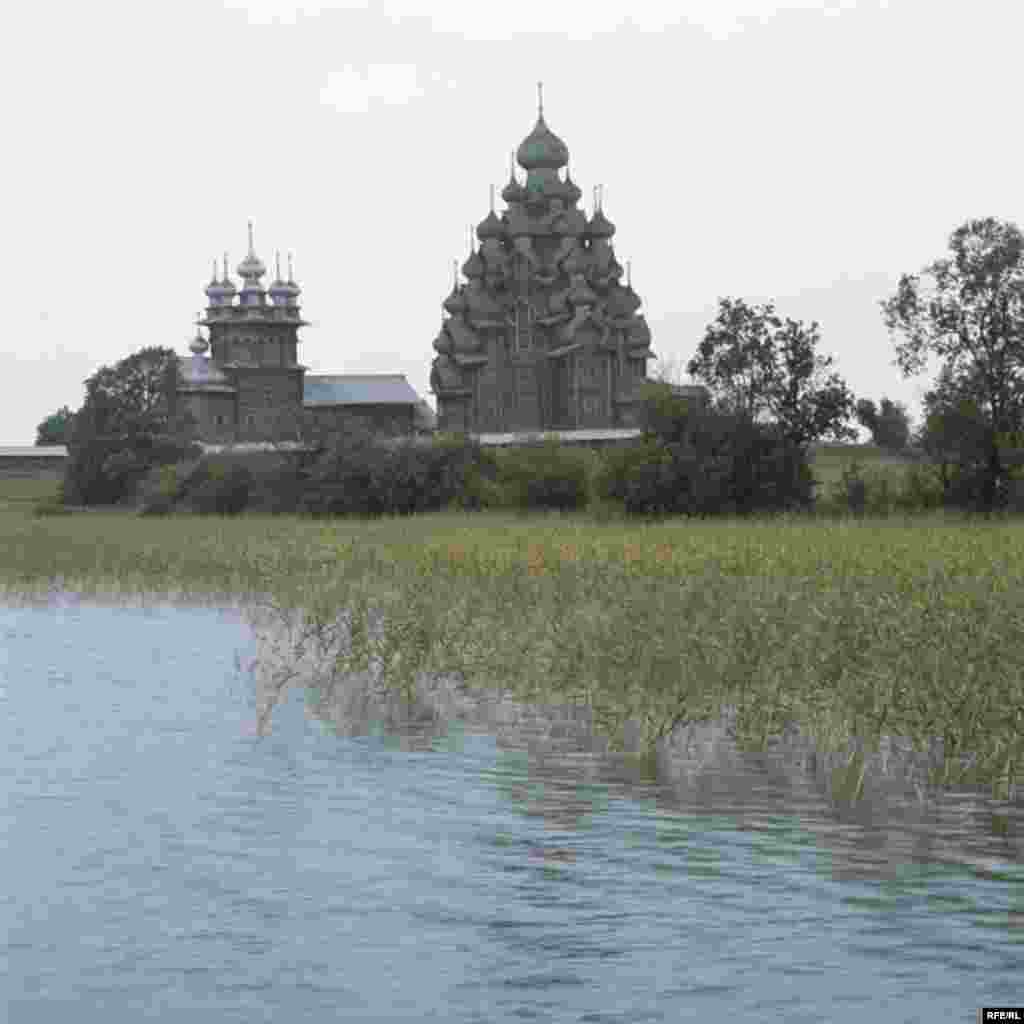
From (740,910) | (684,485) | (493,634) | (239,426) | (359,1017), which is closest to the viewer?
(359,1017)

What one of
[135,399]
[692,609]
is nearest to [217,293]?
[135,399]

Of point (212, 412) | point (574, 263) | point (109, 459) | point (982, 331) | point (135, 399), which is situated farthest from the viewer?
point (212, 412)

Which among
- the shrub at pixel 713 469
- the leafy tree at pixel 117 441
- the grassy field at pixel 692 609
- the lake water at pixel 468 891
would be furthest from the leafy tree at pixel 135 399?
the lake water at pixel 468 891

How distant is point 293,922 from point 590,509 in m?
39.8

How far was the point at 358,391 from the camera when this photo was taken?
10381 cm

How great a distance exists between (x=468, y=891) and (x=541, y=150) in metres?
86.2

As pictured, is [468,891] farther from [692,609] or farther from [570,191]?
[570,191]

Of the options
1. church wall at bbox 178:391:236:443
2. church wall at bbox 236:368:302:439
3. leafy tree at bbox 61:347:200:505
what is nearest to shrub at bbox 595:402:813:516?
leafy tree at bbox 61:347:200:505

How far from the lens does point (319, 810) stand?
1268 centimetres

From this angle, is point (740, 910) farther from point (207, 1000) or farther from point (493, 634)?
point (493, 634)

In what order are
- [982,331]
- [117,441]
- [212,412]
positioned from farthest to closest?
1. [212,412]
2. [117,441]
3. [982,331]

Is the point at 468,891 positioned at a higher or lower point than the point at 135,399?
lower

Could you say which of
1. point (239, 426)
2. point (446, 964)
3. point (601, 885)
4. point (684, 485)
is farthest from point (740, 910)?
point (239, 426)

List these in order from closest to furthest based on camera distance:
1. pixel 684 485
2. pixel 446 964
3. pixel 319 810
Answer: pixel 446 964, pixel 319 810, pixel 684 485
